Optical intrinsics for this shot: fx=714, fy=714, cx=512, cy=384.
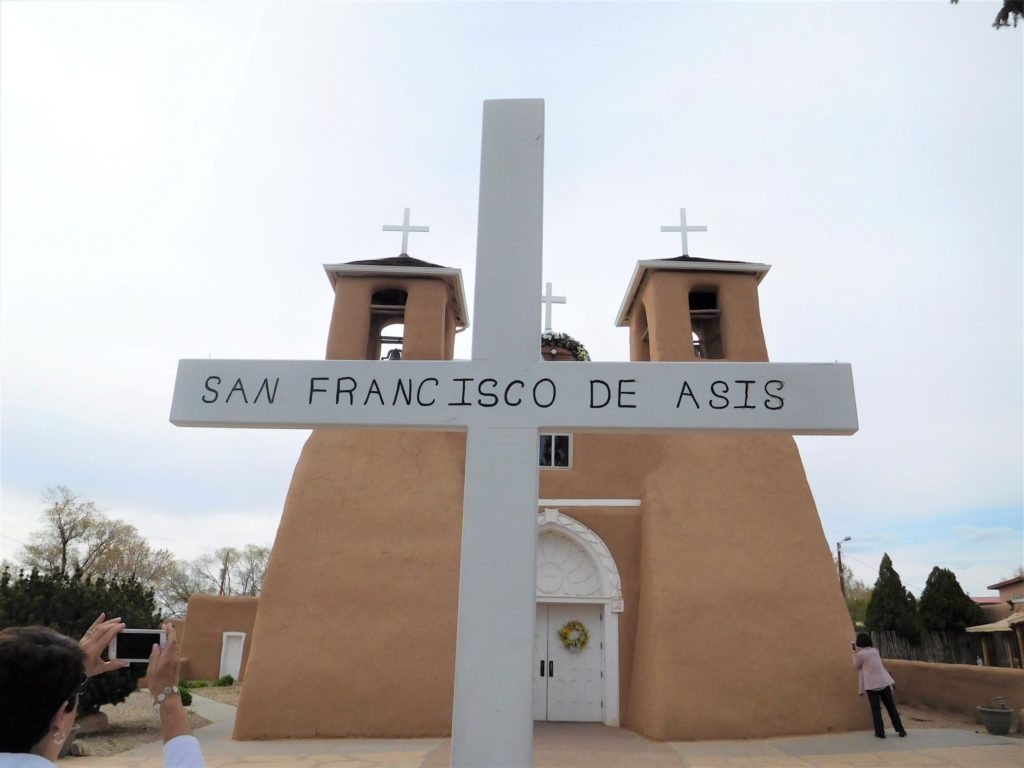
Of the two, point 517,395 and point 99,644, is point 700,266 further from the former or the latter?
point 99,644

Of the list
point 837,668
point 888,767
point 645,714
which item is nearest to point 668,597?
point 645,714

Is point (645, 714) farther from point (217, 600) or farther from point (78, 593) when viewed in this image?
point (217, 600)

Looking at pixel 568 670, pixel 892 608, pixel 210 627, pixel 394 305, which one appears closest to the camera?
pixel 568 670

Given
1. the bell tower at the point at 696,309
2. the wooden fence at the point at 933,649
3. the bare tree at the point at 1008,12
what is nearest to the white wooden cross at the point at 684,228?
the bell tower at the point at 696,309

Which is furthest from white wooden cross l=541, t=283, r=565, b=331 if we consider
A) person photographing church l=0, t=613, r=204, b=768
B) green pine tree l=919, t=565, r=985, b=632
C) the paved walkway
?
green pine tree l=919, t=565, r=985, b=632

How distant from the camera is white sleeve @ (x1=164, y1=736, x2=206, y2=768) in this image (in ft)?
5.96

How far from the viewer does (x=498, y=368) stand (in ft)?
14.1

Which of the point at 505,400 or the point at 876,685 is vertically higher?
the point at 505,400

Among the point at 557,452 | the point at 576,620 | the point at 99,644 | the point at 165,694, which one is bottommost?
the point at 165,694

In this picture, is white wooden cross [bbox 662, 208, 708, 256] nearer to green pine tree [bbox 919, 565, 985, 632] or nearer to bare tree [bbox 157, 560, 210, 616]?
green pine tree [bbox 919, 565, 985, 632]

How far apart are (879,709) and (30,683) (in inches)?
403

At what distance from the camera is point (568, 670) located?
1142cm

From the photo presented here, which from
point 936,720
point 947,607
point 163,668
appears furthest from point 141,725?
point 947,607

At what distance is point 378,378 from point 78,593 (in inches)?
366
